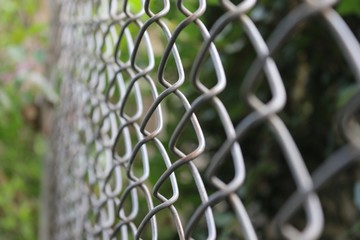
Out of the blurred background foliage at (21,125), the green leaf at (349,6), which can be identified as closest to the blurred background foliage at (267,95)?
the blurred background foliage at (21,125)

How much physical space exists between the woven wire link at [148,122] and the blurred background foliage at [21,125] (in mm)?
161

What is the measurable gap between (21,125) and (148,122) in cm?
91

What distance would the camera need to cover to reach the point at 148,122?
3.37ft

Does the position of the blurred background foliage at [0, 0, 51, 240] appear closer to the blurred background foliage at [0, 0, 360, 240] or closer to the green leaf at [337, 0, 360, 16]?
the blurred background foliage at [0, 0, 360, 240]

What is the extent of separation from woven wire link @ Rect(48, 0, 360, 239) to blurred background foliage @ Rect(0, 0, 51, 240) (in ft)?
0.53

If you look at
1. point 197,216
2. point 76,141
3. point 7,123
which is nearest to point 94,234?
point 76,141

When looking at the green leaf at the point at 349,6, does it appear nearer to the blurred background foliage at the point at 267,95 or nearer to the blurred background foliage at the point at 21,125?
the blurred background foliage at the point at 267,95

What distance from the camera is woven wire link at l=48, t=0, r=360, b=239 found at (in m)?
0.24

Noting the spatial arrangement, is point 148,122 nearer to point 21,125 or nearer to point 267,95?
point 267,95

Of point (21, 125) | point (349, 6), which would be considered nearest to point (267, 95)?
point (349, 6)

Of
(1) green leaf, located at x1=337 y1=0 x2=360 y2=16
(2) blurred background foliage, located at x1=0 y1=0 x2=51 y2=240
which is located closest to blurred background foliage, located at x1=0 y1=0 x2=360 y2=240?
(2) blurred background foliage, located at x1=0 y1=0 x2=51 y2=240

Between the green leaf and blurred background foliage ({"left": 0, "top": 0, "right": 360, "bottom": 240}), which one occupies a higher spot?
the green leaf

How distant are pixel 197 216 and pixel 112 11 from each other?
38cm

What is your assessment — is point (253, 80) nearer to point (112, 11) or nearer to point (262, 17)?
point (112, 11)
